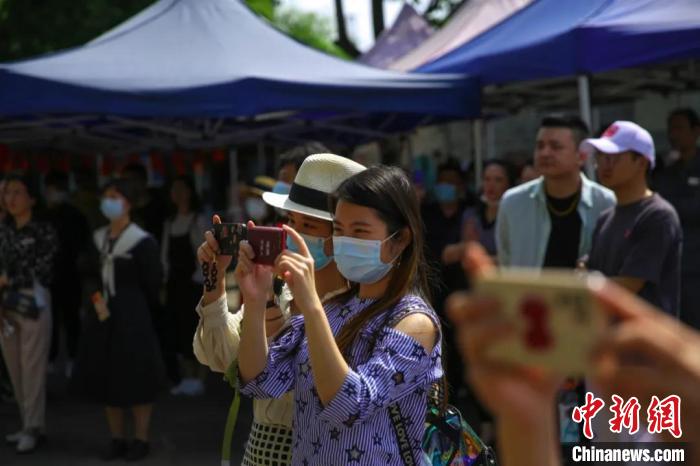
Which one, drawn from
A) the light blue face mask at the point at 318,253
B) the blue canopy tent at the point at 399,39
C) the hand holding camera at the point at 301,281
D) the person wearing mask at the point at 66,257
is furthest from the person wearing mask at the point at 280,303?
the blue canopy tent at the point at 399,39

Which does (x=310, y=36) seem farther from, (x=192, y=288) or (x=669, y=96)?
(x=192, y=288)

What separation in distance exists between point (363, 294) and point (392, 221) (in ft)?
0.73

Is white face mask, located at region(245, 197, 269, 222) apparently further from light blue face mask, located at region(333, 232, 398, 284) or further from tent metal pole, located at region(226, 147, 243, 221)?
light blue face mask, located at region(333, 232, 398, 284)

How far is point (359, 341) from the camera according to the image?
2828mm

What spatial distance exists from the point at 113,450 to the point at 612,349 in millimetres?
6553

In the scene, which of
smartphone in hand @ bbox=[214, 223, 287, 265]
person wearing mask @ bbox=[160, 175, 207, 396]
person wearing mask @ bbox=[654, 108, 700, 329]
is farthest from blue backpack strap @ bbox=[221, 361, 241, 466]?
person wearing mask @ bbox=[160, 175, 207, 396]

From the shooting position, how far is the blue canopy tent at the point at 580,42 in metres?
6.57

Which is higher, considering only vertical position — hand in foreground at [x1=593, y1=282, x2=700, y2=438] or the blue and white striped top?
hand in foreground at [x1=593, y1=282, x2=700, y2=438]

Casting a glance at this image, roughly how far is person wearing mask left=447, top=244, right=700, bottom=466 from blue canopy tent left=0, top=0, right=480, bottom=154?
6581 millimetres

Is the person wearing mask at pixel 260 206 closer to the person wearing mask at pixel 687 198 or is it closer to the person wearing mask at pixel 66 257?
the person wearing mask at pixel 66 257

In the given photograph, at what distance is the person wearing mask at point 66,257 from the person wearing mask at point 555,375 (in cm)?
888

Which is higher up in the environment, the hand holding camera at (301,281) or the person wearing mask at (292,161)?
the person wearing mask at (292,161)

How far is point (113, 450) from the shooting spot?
23.9 ft

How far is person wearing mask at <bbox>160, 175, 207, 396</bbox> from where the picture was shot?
9.29 m
